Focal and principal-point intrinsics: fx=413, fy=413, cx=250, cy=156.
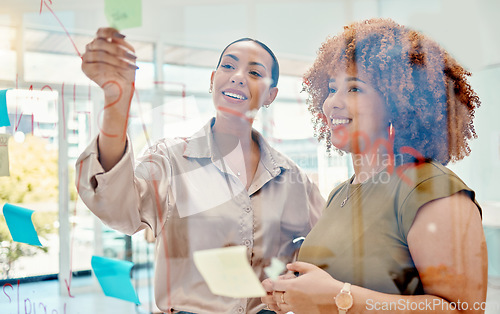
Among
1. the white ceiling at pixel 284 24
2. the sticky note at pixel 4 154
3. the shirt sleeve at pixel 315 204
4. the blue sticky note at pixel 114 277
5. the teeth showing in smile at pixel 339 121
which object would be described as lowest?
the blue sticky note at pixel 114 277

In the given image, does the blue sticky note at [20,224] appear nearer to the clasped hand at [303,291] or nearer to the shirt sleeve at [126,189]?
the shirt sleeve at [126,189]

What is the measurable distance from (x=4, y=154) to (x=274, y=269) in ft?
2.02

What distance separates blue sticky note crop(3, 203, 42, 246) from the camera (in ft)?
2.78

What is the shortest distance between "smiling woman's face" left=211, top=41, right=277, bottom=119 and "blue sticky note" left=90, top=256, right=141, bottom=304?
1.19 feet

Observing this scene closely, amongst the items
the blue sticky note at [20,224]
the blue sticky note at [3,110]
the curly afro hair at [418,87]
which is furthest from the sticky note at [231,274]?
the blue sticky note at [3,110]

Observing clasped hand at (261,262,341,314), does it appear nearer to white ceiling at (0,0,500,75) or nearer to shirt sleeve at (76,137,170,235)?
shirt sleeve at (76,137,170,235)

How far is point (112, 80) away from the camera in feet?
2.01

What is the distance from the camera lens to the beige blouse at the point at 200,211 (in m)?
0.69

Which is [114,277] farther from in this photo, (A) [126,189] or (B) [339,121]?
(B) [339,121]

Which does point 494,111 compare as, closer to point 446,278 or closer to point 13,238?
point 446,278

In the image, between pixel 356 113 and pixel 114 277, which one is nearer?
pixel 356 113

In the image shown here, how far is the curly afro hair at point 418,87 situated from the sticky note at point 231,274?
311 millimetres

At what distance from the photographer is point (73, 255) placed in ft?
2.66

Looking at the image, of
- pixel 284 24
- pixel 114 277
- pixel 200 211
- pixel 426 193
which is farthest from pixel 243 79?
pixel 114 277
